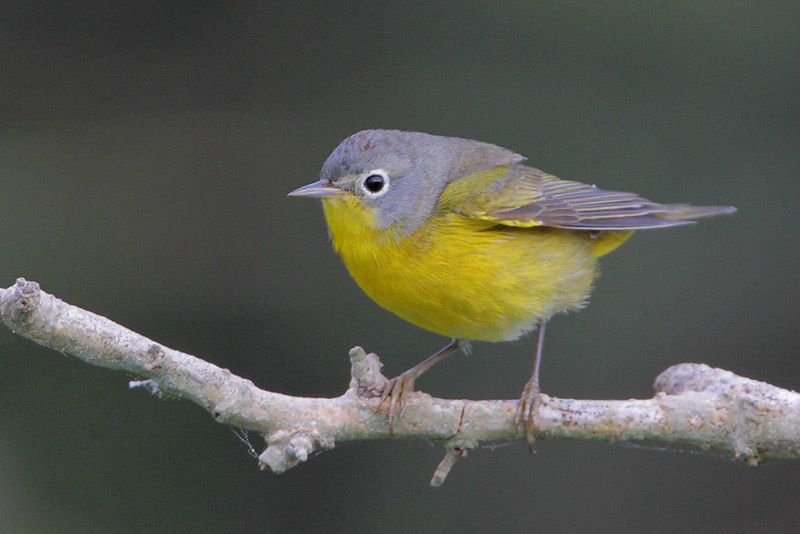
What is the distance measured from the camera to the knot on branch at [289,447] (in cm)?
334

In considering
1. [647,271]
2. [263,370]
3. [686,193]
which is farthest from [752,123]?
[263,370]

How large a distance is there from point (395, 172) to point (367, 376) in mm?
1376

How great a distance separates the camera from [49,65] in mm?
6938

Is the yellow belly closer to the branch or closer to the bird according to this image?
the bird

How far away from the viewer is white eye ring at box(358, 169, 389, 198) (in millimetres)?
4746

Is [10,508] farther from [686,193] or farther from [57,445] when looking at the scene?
[686,193]

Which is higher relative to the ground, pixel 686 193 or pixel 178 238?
pixel 178 238

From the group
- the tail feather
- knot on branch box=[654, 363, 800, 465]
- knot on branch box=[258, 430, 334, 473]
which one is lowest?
knot on branch box=[654, 363, 800, 465]

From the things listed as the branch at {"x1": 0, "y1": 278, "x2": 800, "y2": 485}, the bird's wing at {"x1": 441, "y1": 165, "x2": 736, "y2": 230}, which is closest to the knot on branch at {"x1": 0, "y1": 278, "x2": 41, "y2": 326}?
the branch at {"x1": 0, "y1": 278, "x2": 800, "y2": 485}

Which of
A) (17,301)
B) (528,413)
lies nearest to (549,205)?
(528,413)

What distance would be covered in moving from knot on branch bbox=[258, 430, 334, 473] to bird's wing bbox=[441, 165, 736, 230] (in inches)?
61.5

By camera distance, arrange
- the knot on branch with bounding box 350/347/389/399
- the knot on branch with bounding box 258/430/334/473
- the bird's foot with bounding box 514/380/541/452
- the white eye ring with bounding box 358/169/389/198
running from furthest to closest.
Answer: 1. the white eye ring with bounding box 358/169/389/198
2. the bird's foot with bounding box 514/380/541/452
3. the knot on branch with bounding box 350/347/389/399
4. the knot on branch with bounding box 258/430/334/473

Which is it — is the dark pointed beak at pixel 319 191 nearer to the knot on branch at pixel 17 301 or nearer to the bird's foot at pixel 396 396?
the bird's foot at pixel 396 396

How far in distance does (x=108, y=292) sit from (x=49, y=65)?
159 cm
